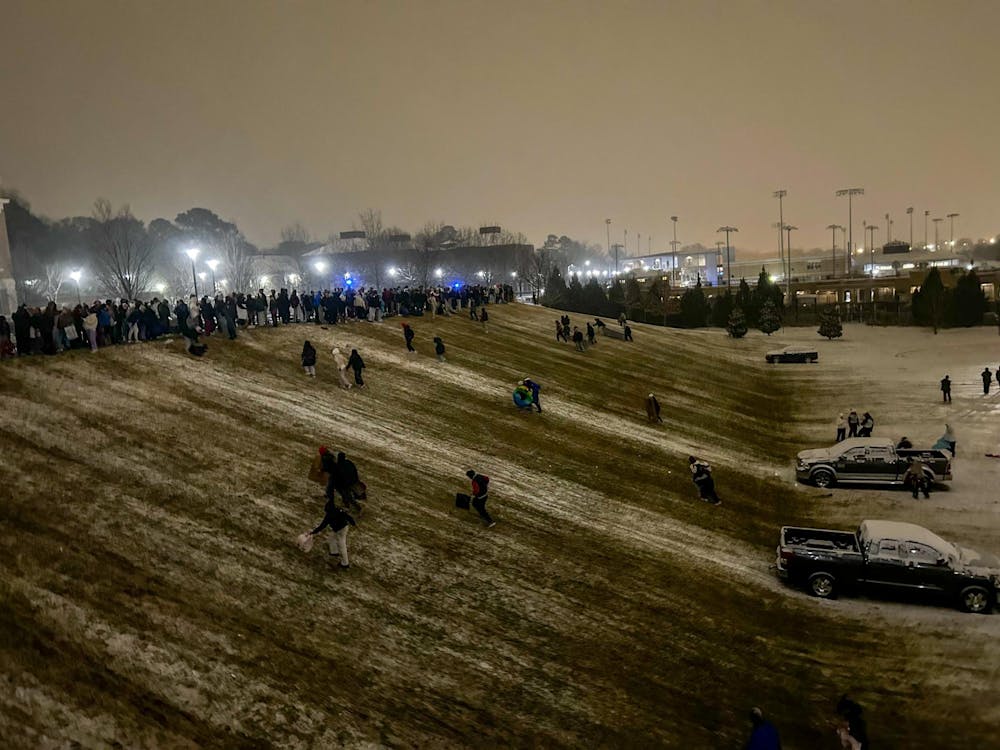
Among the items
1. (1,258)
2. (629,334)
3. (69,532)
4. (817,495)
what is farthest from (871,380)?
(1,258)

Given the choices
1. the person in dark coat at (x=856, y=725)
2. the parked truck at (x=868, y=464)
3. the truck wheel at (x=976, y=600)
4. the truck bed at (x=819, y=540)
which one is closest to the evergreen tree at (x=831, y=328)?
the parked truck at (x=868, y=464)

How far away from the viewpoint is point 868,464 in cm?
2434

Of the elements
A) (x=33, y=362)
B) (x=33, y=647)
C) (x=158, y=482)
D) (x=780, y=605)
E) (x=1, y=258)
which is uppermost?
(x=1, y=258)

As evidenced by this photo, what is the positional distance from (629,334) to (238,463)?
1602 inches

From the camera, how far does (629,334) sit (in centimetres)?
5459

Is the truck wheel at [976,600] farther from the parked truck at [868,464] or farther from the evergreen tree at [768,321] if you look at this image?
the evergreen tree at [768,321]

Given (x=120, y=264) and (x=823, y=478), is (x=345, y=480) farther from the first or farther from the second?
(x=120, y=264)

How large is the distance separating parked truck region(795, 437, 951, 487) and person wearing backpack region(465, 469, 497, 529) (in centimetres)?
1393

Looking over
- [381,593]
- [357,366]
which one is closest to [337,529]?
[381,593]

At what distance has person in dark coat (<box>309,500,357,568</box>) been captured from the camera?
46.2 feet

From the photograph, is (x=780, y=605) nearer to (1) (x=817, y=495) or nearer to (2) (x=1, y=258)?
(1) (x=817, y=495)

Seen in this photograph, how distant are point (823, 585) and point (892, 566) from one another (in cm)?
159

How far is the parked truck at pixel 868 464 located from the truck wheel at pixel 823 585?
9.65m

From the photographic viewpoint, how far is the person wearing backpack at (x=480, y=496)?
57.6ft
